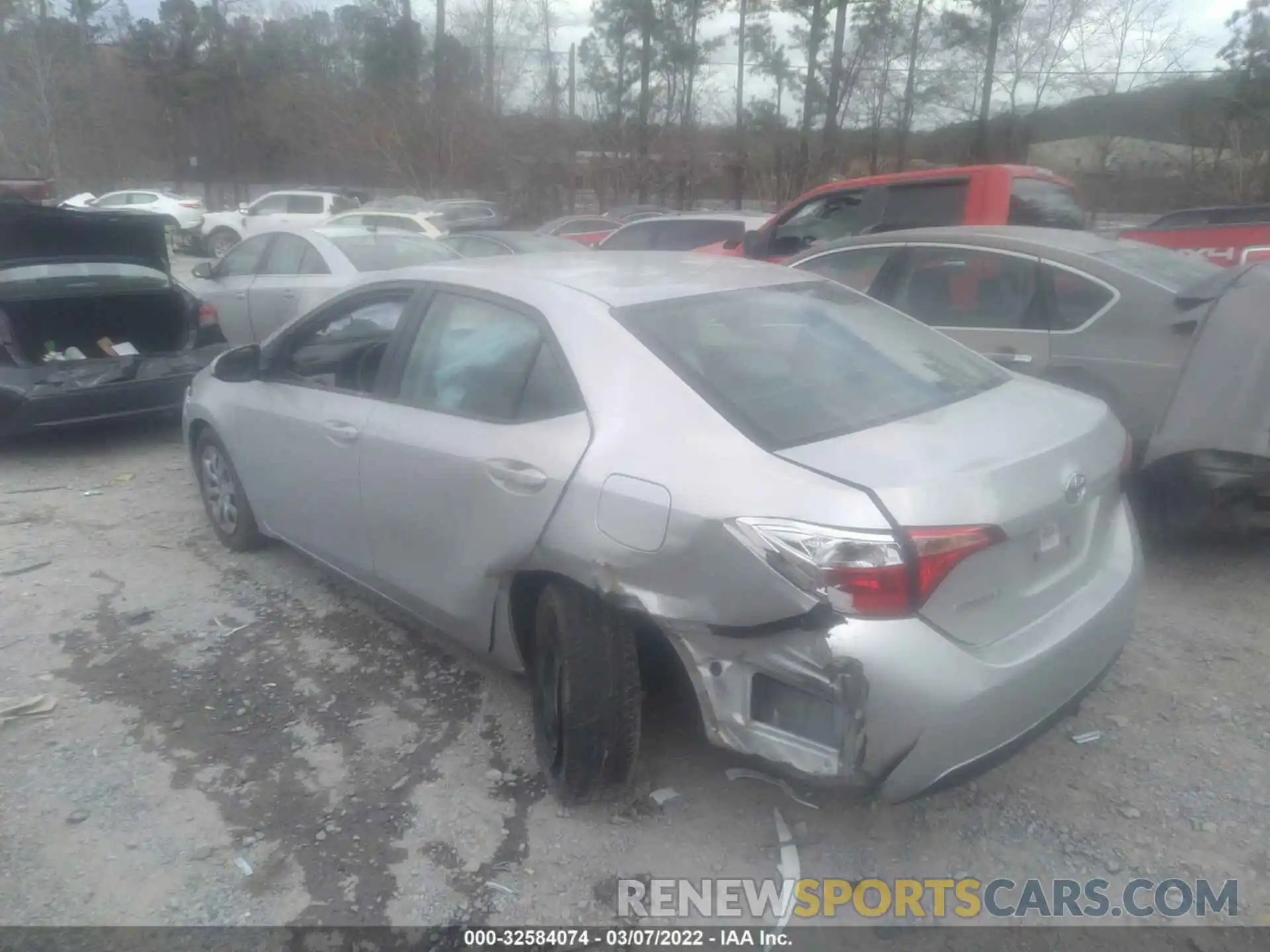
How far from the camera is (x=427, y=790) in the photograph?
3242 mm

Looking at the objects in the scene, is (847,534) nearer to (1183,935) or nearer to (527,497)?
(527,497)

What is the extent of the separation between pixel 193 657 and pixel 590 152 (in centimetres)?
2849

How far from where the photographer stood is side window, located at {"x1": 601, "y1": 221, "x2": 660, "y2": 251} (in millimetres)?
13273

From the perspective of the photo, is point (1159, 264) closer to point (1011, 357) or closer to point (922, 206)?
point (1011, 357)

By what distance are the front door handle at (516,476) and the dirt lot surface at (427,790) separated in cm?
95

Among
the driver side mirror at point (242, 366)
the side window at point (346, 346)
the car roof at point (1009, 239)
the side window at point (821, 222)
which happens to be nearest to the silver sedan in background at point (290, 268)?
the side window at point (821, 222)

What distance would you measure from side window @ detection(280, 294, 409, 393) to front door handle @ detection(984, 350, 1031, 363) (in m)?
2.94

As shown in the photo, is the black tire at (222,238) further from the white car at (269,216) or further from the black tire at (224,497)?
the black tire at (224,497)

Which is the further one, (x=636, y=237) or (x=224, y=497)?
(x=636, y=237)

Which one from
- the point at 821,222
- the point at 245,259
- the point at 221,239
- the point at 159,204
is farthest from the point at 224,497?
the point at 159,204

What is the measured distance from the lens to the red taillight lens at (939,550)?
2.42 metres

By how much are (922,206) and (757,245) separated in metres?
1.36

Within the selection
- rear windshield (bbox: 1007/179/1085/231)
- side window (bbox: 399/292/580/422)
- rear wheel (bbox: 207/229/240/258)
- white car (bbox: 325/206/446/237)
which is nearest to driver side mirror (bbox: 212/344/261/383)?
side window (bbox: 399/292/580/422)

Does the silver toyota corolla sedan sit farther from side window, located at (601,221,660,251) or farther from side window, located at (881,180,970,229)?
side window, located at (601,221,660,251)
